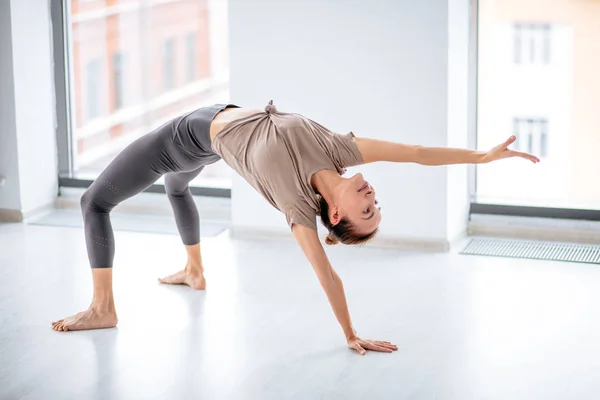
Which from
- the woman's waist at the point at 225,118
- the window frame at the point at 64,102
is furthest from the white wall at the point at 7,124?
the woman's waist at the point at 225,118

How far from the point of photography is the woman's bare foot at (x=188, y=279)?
4.47 meters

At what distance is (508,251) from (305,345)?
1.61 metres

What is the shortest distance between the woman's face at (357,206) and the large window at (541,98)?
6.06 feet

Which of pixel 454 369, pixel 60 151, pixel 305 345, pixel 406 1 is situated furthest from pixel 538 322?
pixel 60 151

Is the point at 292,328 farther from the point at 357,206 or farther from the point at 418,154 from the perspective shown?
the point at 418,154

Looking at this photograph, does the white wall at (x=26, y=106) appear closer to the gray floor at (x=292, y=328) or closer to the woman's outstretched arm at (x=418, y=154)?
the gray floor at (x=292, y=328)

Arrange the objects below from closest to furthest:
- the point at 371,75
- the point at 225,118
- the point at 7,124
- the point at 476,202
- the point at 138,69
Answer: the point at 225,118, the point at 371,75, the point at 476,202, the point at 7,124, the point at 138,69

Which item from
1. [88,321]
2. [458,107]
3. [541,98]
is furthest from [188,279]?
[541,98]

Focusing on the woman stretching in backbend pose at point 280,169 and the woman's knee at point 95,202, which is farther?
the woman's knee at point 95,202

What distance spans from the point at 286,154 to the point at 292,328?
0.77 metres

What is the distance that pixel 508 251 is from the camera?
16.4 ft

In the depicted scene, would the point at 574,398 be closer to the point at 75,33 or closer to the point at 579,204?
the point at 579,204

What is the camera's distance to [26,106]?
5633 millimetres

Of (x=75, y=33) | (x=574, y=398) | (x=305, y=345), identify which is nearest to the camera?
(x=574, y=398)
